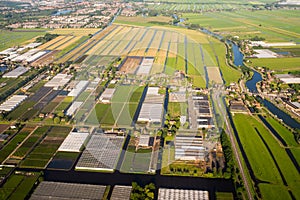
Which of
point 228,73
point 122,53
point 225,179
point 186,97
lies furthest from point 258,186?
point 122,53

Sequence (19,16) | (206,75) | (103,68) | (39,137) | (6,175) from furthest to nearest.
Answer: (19,16) → (103,68) → (206,75) → (39,137) → (6,175)

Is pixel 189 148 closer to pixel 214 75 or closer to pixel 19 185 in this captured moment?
pixel 19 185

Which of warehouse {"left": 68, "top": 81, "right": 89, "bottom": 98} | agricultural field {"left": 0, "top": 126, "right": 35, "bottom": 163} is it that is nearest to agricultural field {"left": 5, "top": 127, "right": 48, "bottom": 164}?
agricultural field {"left": 0, "top": 126, "right": 35, "bottom": 163}

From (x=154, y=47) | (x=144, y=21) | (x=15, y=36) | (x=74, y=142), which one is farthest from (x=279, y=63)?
(x=15, y=36)

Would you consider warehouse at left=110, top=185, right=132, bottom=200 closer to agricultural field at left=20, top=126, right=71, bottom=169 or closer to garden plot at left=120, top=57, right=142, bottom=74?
agricultural field at left=20, top=126, right=71, bottom=169

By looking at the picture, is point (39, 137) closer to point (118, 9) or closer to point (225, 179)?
point (225, 179)

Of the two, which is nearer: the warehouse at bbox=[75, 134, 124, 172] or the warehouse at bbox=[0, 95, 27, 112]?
the warehouse at bbox=[75, 134, 124, 172]
